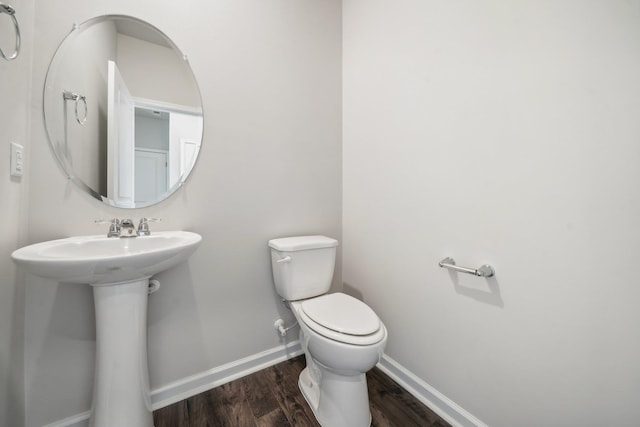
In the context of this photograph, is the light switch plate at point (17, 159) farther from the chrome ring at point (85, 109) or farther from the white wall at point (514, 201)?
the white wall at point (514, 201)

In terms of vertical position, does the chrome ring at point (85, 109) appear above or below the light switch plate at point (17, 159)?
above

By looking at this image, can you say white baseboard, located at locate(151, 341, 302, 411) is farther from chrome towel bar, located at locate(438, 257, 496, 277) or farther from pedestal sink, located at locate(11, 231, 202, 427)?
chrome towel bar, located at locate(438, 257, 496, 277)

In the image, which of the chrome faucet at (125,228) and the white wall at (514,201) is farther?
the chrome faucet at (125,228)

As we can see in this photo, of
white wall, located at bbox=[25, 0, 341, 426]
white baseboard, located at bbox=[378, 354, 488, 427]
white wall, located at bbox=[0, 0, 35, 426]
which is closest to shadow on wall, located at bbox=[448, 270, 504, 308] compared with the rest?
white baseboard, located at bbox=[378, 354, 488, 427]

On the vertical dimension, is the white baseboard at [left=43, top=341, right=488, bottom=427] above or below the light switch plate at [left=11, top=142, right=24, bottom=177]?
below

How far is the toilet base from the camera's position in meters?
0.99

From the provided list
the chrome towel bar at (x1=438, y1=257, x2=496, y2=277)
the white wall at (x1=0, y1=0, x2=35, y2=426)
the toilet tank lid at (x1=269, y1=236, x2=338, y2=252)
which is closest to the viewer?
the white wall at (x1=0, y1=0, x2=35, y2=426)

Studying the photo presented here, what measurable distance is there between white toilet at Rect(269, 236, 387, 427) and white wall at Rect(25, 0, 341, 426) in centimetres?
22

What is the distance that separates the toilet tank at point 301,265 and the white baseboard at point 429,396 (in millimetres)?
576

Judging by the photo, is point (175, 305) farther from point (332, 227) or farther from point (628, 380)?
point (628, 380)

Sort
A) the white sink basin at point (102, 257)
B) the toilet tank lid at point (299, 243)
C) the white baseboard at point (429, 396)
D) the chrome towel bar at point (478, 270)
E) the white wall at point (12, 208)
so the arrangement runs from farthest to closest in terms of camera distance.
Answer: the toilet tank lid at point (299, 243)
the white baseboard at point (429, 396)
the chrome towel bar at point (478, 270)
the white wall at point (12, 208)
the white sink basin at point (102, 257)

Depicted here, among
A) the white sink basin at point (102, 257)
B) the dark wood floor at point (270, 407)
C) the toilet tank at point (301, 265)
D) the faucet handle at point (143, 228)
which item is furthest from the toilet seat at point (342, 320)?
the faucet handle at point (143, 228)

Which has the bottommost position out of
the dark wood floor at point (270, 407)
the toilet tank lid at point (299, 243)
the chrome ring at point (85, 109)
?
the dark wood floor at point (270, 407)

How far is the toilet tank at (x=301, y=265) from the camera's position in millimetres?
1267
